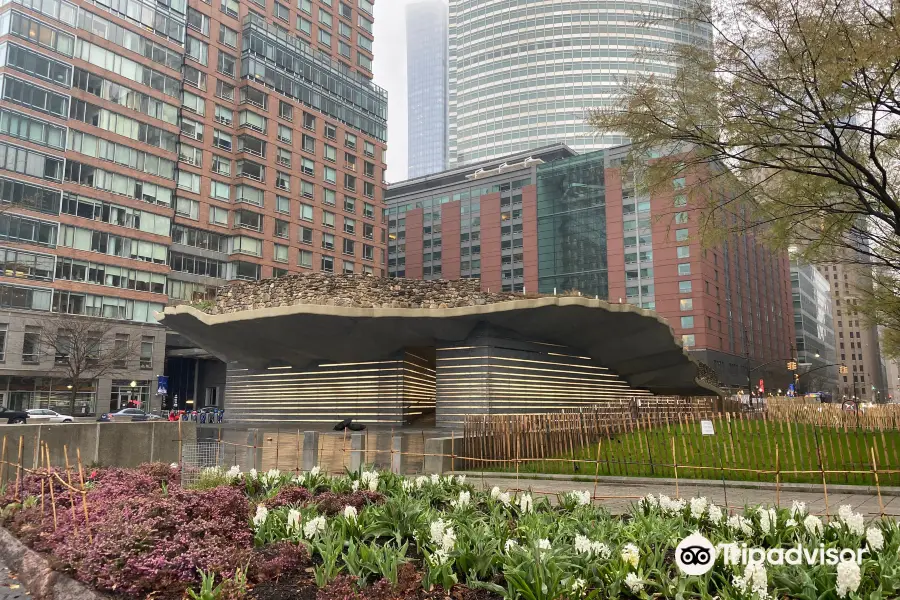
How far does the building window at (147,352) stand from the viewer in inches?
2451

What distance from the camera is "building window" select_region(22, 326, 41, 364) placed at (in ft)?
179

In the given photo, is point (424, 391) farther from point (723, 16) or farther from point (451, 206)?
point (451, 206)

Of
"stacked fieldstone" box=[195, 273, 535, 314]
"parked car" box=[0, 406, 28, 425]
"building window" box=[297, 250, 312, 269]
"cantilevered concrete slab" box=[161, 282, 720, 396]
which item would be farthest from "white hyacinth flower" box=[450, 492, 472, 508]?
"building window" box=[297, 250, 312, 269]

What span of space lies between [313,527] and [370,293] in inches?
900

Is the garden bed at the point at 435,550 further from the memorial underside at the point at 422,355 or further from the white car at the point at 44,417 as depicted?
the white car at the point at 44,417

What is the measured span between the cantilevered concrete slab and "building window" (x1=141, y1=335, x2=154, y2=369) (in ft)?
88.4

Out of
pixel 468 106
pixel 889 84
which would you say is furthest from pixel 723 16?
pixel 468 106

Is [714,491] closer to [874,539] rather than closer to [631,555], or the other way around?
[874,539]

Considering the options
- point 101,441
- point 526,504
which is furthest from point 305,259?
point 526,504

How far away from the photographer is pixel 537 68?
6029 inches

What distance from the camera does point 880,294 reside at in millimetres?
26984

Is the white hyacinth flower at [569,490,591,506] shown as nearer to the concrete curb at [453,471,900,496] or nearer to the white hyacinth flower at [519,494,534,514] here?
the white hyacinth flower at [519,494,534,514]

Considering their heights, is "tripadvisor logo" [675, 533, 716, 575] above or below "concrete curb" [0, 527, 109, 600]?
above

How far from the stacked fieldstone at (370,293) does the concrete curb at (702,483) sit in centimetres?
1245
